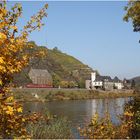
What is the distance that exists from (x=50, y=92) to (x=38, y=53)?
111845 millimetres

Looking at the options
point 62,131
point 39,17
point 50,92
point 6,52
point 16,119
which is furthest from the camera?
point 50,92

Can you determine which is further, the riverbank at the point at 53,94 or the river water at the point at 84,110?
the riverbank at the point at 53,94

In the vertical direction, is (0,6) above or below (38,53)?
above

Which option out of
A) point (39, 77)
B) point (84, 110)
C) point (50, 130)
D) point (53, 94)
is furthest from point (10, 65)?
point (39, 77)

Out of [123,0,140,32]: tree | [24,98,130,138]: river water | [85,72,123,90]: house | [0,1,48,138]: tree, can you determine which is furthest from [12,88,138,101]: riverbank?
[0,1,48,138]: tree

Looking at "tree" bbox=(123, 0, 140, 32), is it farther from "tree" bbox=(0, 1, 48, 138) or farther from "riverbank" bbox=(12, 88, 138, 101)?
"riverbank" bbox=(12, 88, 138, 101)

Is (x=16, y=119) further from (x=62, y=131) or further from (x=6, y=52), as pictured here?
(x=62, y=131)

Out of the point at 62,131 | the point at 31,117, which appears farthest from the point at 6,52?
the point at 62,131

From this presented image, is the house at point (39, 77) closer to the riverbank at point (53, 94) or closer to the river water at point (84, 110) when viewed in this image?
the riverbank at point (53, 94)

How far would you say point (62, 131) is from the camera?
59.4 feet

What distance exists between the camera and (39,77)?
168750 millimetres

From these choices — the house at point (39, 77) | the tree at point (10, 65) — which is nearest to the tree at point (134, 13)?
the tree at point (10, 65)

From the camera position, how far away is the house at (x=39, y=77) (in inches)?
6521

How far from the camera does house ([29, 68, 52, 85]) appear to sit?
166 meters
